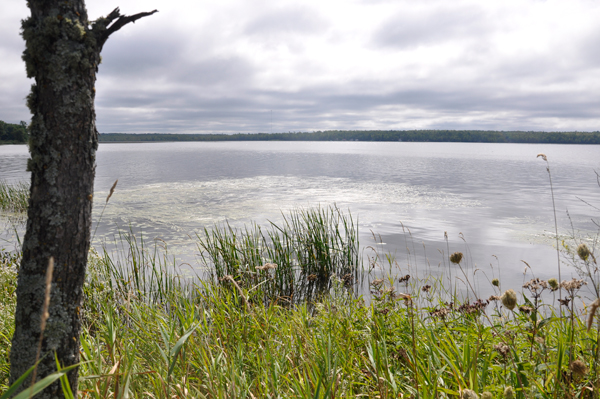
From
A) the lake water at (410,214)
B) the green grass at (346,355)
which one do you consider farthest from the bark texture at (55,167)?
the lake water at (410,214)

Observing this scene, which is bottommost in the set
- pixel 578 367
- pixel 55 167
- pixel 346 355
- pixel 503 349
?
pixel 346 355

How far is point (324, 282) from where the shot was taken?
800cm

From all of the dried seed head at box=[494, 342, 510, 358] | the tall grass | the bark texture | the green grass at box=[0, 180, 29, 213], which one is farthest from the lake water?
the bark texture

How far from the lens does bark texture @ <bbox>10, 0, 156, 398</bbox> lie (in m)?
2.00

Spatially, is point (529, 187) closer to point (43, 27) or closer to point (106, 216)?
point (106, 216)

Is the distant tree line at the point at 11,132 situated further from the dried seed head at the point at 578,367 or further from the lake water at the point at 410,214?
the dried seed head at the point at 578,367

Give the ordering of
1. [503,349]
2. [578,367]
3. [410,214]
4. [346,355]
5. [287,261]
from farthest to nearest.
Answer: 1. [410,214]
2. [287,261]
3. [346,355]
4. [503,349]
5. [578,367]

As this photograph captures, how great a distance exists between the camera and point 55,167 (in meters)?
2.00

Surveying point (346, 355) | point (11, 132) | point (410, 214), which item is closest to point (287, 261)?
point (346, 355)

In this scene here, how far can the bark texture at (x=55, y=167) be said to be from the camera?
200 cm

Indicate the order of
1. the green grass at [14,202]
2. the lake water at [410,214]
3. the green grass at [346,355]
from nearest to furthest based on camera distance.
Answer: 1. the green grass at [346,355]
2. the lake water at [410,214]
3. the green grass at [14,202]

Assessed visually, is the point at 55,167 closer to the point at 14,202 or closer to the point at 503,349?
the point at 503,349

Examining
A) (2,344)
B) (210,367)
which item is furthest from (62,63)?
(2,344)

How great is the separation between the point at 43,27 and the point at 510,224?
15.2 m
